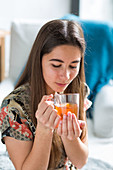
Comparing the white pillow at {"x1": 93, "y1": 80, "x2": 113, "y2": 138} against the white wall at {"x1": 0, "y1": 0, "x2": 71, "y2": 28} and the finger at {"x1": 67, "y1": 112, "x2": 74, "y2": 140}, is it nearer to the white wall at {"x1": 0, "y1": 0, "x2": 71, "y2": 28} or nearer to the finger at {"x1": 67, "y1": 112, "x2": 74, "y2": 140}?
the finger at {"x1": 67, "y1": 112, "x2": 74, "y2": 140}

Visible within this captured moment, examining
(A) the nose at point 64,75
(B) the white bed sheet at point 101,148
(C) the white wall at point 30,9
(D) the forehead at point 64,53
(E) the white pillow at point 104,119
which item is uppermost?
(C) the white wall at point 30,9

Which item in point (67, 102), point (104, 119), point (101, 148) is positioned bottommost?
point (101, 148)

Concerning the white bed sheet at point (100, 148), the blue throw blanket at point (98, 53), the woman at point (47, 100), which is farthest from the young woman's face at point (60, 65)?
the blue throw blanket at point (98, 53)

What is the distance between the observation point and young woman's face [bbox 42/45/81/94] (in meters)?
1.24

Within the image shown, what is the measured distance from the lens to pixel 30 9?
3.94 metres

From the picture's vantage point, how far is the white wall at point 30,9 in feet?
12.8

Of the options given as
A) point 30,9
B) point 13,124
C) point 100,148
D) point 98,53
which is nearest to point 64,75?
point 13,124

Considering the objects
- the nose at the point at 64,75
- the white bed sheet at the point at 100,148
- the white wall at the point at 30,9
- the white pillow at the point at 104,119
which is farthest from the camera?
the white wall at the point at 30,9

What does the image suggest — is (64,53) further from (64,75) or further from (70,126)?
(70,126)

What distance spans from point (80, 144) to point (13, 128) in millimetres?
298

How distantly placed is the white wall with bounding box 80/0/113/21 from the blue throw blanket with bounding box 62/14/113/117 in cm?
161

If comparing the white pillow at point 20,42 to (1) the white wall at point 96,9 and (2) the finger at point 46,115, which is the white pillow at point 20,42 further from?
(1) the white wall at point 96,9

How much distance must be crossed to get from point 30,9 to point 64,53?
2842 mm

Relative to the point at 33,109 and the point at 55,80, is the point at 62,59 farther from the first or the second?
the point at 33,109
